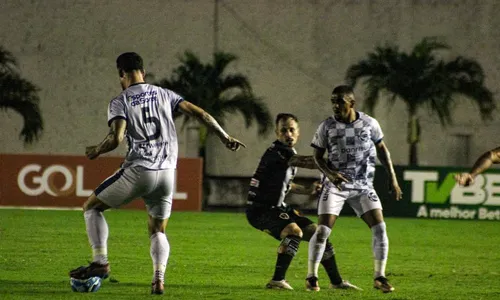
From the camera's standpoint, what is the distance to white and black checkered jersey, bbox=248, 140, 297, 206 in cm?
1185

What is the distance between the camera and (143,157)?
33.8 ft

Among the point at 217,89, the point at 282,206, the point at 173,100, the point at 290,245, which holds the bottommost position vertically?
the point at 290,245

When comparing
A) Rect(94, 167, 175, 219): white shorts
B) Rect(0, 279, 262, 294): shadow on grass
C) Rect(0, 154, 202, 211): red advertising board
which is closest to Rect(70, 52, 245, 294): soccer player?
Rect(94, 167, 175, 219): white shorts

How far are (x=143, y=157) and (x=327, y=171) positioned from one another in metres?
1.97

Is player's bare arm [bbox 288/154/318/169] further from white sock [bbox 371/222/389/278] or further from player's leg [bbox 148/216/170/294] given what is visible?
player's leg [bbox 148/216/170/294]

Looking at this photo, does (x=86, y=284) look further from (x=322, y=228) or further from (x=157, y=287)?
(x=322, y=228)

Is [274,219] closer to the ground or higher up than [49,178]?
closer to the ground

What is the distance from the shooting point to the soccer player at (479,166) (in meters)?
9.17

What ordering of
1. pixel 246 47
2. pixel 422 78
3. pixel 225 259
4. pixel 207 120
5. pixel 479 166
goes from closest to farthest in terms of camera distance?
1. pixel 479 166
2. pixel 207 120
3. pixel 225 259
4. pixel 422 78
5. pixel 246 47

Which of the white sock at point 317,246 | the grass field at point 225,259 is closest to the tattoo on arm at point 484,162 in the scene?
the grass field at point 225,259

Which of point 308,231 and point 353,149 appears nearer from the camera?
point 353,149

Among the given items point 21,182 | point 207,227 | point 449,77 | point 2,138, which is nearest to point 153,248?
point 207,227

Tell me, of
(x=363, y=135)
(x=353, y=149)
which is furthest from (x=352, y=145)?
(x=363, y=135)

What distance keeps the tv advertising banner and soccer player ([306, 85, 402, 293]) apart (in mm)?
17867
